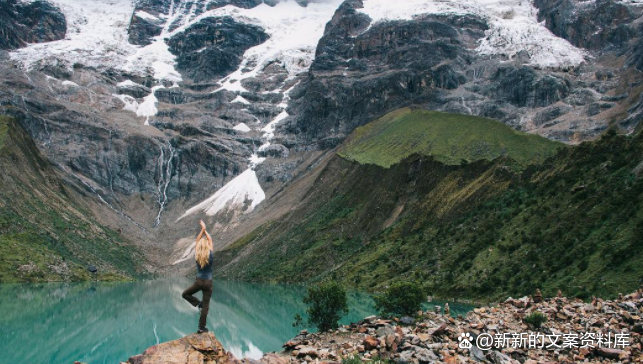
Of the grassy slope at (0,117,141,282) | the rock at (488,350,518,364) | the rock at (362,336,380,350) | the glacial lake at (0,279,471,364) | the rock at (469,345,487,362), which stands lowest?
the grassy slope at (0,117,141,282)

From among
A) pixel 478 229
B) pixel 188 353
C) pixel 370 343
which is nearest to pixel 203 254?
pixel 188 353

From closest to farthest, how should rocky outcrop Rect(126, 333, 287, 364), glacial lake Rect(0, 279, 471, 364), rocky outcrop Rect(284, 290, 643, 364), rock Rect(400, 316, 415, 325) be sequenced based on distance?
rocky outcrop Rect(126, 333, 287, 364), rocky outcrop Rect(284, 290, 643, 364), rock Rect(400, 316, 415, 325), glacial lake Rect(0, 279, 471, 364)

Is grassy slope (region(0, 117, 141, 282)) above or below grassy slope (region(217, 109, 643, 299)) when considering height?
below

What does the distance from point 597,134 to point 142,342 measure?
153 meters

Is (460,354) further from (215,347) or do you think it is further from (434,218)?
(434,218)

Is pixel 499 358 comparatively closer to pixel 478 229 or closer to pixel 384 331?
pixel 384 331

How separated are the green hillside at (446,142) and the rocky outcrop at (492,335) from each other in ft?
261

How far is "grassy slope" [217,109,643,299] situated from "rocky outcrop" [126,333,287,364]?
34.0 metres

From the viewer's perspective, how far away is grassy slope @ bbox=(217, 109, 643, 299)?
A: 154 ft

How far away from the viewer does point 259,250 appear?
13912cm

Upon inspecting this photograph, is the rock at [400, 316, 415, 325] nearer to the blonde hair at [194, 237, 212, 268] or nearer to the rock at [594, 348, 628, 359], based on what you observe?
the rock at [594, 348, 628, 359]

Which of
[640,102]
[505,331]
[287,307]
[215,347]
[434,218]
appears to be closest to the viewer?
[215,347]

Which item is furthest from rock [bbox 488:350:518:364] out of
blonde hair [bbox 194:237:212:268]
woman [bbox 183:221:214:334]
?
blonde hair [bbox 194:237:212:268]

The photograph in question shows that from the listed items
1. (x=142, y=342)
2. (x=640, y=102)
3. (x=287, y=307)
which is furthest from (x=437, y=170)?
(x=640, y=102)
